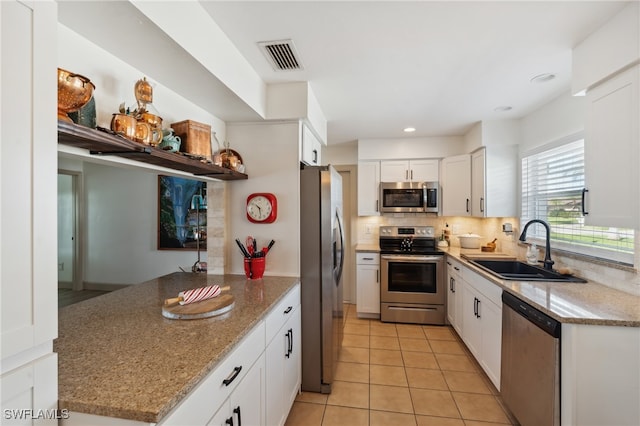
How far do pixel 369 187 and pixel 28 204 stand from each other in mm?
3701

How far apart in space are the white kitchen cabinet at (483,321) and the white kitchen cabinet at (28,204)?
2.48 meters

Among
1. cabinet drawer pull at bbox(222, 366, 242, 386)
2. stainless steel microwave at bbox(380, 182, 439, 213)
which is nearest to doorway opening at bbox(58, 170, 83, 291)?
stainless steel microwave at bbox(380, 182, 439, 213)

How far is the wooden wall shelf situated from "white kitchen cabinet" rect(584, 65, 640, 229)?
2.26 m

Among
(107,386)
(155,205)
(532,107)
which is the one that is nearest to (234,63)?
(107,386)

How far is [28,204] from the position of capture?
0.68 m

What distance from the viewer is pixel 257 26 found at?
5.18 feet

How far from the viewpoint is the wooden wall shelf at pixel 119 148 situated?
97 centimetres

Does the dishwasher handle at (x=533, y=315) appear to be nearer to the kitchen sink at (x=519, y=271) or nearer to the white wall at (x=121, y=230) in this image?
the kitchen sink at (x=519, y=271)

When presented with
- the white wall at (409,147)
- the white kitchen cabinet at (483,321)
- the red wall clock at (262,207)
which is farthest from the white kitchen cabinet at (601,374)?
the white wall at (409,147)

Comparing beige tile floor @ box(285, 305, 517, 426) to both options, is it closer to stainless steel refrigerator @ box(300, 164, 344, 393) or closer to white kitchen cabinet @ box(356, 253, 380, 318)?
stainless steel refrigerator @ box(300, 164, 344, 393)

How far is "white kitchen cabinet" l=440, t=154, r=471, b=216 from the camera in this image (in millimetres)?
3684

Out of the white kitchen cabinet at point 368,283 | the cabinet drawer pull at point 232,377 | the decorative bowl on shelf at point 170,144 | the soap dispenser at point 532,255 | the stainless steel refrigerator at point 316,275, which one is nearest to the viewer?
the cabinet drawer pull at point 232,377

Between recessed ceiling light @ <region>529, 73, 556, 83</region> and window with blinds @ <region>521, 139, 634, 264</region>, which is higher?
recessed ceiling light @ <region>529, 73, 556, 83</region>

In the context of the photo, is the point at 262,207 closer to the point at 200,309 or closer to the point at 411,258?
the point at 200,309
